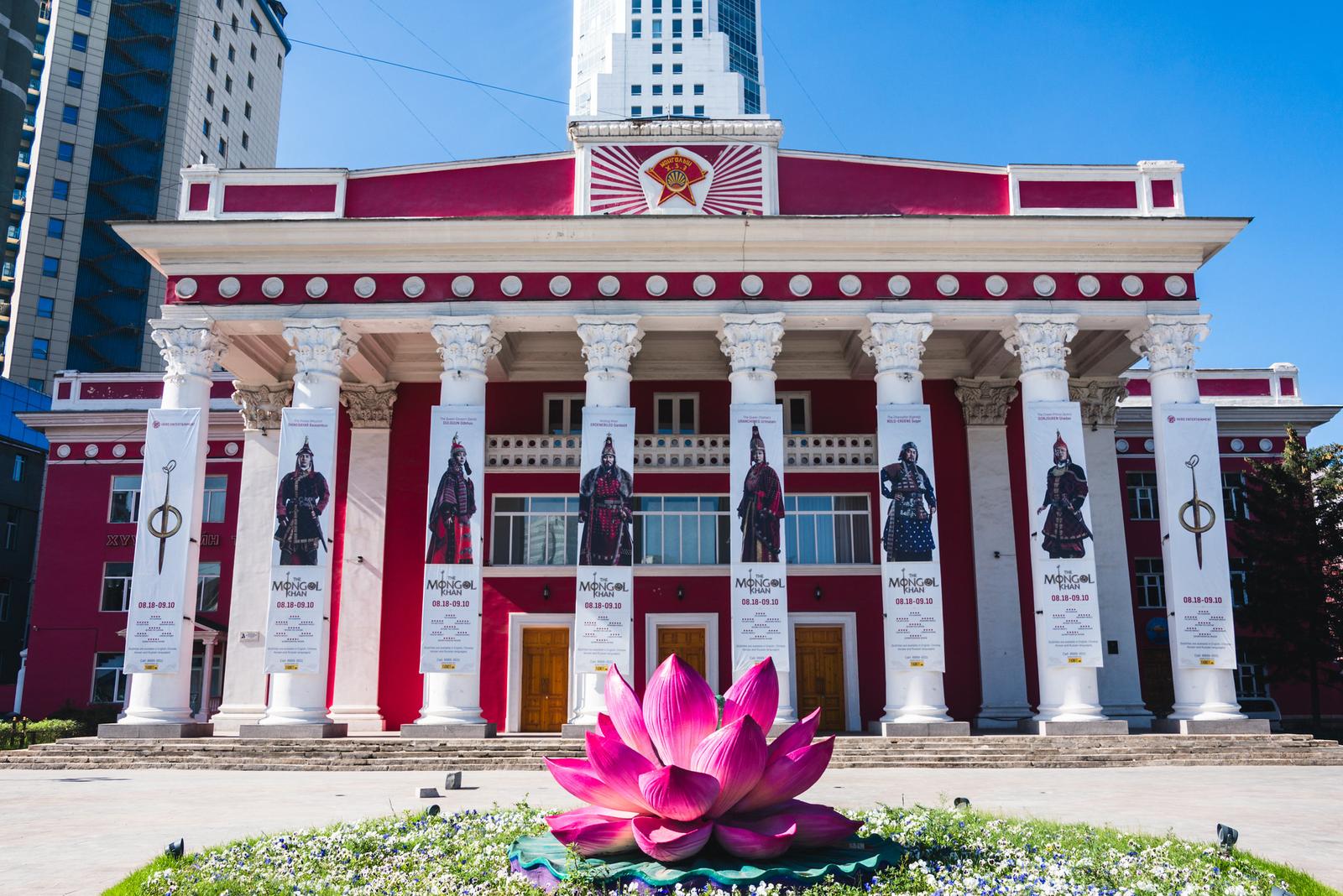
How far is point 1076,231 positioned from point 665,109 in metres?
61.9

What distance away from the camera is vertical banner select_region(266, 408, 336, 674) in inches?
818

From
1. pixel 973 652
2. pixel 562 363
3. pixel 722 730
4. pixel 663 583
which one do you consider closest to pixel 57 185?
pixel 562 363

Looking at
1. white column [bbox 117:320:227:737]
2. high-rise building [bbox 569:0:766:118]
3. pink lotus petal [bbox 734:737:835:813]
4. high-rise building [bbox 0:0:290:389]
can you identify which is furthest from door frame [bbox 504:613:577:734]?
high-rise building [bbox 569:0:766:118]

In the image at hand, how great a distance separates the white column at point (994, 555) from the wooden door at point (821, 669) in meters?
3.24

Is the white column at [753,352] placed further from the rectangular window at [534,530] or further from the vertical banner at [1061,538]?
the rectangular window at [534,530]

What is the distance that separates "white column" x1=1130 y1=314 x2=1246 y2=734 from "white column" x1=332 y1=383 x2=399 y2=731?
17.0 metres

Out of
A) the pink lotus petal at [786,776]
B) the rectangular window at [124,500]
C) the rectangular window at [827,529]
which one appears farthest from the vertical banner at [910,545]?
the rectangular window at [124,500]

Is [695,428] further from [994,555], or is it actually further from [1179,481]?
[1179,481]

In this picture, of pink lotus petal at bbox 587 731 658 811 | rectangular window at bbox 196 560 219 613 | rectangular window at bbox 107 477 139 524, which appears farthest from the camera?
rectangular window at bbox 107 477 139 524

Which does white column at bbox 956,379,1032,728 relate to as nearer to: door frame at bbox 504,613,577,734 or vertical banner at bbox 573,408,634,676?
vertical banner at bbox 573,408,634,676

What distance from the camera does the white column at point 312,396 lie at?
68.4 ft

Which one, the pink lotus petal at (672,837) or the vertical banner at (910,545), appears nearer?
the pink lotus petal at (672,837)

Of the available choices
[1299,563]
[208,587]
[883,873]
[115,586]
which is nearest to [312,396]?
[208,587]

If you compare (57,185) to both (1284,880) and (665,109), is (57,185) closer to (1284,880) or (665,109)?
(665,109)
